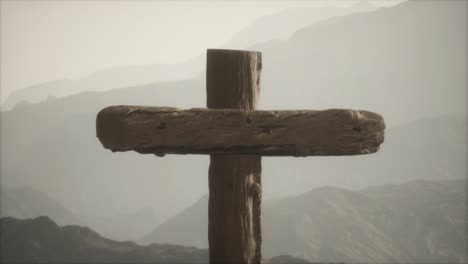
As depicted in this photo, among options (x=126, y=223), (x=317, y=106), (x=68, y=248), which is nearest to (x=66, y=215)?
(x=126, y=223)

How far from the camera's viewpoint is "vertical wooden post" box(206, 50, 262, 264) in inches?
125

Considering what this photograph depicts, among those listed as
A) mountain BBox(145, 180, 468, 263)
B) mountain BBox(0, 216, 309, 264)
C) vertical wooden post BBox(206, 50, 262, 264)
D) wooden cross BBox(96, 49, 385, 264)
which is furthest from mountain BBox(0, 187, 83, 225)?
wooden cross BBox(96, 49, 385, 264)

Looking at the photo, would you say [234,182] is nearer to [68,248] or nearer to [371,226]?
[68,248]

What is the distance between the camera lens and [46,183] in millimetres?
42594

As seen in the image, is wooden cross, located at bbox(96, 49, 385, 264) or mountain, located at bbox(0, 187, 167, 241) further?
mountain, located at bbox(0, 187, 167, 241)

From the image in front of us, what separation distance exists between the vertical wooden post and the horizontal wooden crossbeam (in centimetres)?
29

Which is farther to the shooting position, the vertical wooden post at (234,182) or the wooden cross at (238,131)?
the vertical wooden post at (234,182)

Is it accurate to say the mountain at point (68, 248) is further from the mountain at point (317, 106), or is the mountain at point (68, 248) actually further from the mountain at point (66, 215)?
the mountain at point (317, 106)

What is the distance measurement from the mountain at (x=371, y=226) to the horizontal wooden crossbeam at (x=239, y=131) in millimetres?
29943

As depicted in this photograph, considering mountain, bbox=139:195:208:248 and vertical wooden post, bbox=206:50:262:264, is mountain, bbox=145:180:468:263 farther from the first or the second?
vertical wooden post, bbox=206:50:262:264

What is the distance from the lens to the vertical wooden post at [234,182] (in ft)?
10.4

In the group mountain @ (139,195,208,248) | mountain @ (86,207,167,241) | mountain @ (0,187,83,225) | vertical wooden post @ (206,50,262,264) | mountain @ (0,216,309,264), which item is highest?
vertical wooden post @ (206,50,262,264)

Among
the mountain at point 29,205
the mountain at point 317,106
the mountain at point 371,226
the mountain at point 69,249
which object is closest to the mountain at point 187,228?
the mountain at point 371,226

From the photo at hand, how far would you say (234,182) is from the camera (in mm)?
3174
